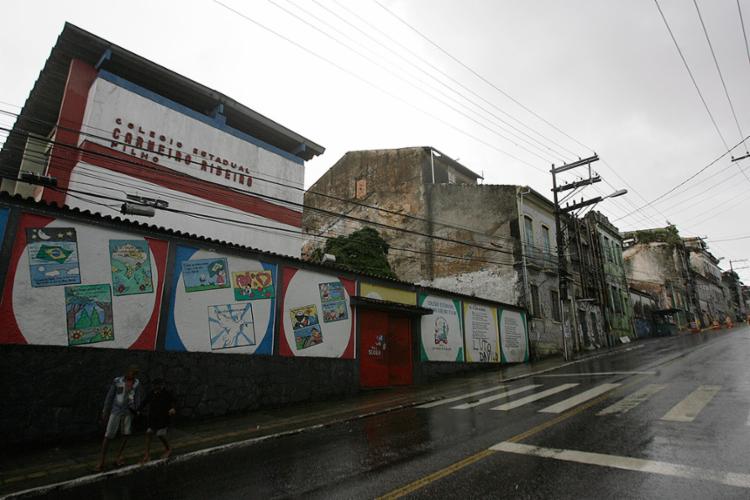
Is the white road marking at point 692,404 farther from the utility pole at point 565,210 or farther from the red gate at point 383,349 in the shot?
the utility pole at point 565,210

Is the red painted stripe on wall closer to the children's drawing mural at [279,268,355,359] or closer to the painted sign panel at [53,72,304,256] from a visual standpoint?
the painted sign panel at [53,72,304,256]

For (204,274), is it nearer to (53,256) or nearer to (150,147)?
(53,256)

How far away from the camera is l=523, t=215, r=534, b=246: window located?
2456cm

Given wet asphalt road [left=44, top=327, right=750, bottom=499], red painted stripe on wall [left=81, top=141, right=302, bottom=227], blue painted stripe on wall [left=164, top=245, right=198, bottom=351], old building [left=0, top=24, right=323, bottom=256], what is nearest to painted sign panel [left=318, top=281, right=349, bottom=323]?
old building [left=0, top=24, right=323, bottom=256]

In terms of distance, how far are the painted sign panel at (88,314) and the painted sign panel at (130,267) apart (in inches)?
11.9

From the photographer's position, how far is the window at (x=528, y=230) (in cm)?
2456

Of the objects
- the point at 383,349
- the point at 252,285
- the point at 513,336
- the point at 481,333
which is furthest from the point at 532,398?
the point at 513,336

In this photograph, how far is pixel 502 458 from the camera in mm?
5363

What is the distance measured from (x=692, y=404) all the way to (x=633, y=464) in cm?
432

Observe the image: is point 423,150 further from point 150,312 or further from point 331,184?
point 150,312

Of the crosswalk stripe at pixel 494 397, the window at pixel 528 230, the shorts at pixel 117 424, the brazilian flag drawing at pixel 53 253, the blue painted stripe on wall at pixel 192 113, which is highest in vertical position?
the blue painted stripe on wall at pixel 192 113

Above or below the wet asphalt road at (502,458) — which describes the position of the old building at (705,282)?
above

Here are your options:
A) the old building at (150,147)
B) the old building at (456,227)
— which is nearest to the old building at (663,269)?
the old building at (456,227)

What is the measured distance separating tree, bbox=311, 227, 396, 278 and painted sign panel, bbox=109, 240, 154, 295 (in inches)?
558
